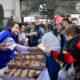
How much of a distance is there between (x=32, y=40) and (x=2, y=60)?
394 inches

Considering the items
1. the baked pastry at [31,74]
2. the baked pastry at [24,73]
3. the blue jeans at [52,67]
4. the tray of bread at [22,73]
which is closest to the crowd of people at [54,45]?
the blue jeans at [52,67]

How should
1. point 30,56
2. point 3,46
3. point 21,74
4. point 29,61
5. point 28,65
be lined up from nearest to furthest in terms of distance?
point 3,46 < point 21,74 < point 28,65 < point 29,61 < point 30,56

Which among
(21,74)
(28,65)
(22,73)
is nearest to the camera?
(21,74)

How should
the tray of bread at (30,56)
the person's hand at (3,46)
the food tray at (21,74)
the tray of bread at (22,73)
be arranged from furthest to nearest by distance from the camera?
the tray of bread at (30,56)
the tray of bread at (22,73)
the person's hand at (3,46)
the food tray at (21,74)

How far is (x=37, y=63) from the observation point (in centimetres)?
866

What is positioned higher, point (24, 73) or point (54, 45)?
point (54, 45)

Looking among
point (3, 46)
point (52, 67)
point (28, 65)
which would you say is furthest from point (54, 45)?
point (3, 46)

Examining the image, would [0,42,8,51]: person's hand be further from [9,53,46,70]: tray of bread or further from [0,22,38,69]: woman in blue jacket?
[9,53,46,70]: tray of bread

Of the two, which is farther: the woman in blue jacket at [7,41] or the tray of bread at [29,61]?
the tray of bread at [29,61]

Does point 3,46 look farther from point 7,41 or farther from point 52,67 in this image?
point 52,67

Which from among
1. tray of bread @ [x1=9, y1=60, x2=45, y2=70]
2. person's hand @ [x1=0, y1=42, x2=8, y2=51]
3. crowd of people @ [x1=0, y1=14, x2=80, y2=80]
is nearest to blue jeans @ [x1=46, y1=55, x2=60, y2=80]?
crowd of people @ [x1=0, y1=14, x2=80, y2=80]

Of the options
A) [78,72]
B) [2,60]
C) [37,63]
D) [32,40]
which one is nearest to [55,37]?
[37,63]

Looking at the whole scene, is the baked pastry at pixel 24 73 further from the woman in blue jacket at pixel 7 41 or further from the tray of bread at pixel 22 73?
the woman in blue jacket at pixel 7 41

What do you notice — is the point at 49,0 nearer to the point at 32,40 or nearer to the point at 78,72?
the point at 32,40
